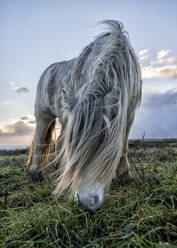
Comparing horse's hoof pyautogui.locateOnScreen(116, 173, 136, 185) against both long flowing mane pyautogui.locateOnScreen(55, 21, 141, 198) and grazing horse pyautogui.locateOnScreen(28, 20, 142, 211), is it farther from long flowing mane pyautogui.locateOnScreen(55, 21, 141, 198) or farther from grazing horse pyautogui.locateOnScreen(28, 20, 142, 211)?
long flowing mane pyautogui.locateOnScreen(55, 21, 141, 198)

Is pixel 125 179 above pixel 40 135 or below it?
below

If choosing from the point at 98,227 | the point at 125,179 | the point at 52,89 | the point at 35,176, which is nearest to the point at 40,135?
the point at 35,176

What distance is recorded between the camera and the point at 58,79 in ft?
12.3

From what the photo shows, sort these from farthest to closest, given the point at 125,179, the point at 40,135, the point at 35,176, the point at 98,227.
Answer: the point at 40,135, the point at 35,176, the point at 125,179, the point at 98,227

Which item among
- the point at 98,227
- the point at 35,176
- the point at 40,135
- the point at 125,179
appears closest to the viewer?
the point at 98,227

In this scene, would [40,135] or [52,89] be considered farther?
[40,135]

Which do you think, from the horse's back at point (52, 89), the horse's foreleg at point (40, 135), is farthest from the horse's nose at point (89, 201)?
the horse's foreleg at point (40, 135)

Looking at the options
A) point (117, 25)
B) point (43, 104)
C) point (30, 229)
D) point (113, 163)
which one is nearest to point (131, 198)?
point (113, 163)

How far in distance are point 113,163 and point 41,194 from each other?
53.4 inches

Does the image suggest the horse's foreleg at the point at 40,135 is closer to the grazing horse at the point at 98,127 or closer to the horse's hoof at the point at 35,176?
the horse's hoof at the point at 35,176

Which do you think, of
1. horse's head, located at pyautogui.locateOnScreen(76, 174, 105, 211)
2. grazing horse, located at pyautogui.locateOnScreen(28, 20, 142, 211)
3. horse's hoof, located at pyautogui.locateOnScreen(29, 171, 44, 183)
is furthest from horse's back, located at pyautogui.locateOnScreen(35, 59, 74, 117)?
horse's head, located at pyautogui.locateOnScreen(76, 174, 105, 211)

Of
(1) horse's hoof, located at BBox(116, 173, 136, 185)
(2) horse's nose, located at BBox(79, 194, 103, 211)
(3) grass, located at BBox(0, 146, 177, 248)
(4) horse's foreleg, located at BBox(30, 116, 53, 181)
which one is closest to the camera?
(3) grass, located at BBox(0, 146, 177, 248)

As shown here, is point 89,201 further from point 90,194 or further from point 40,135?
point 40,135

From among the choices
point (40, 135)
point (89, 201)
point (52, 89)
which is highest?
point (52, 89)
